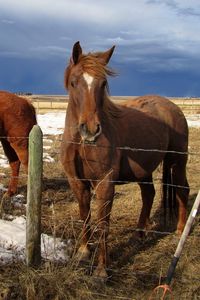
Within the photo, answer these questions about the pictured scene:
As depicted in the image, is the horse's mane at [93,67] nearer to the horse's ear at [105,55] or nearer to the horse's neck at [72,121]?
the horse's ear at [105,55]

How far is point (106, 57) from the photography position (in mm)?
4719

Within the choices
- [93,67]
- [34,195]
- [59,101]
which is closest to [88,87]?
[93,67]

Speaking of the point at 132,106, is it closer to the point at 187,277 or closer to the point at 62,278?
the point at 187,277

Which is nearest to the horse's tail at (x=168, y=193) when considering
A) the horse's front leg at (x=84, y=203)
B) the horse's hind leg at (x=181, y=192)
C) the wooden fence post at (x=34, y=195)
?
the horse's hind leg at (x=181, y=192)

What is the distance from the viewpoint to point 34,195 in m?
3.98

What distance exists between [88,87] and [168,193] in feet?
9.07

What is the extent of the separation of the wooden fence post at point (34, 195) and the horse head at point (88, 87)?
50cm

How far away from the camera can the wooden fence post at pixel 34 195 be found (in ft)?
12.9

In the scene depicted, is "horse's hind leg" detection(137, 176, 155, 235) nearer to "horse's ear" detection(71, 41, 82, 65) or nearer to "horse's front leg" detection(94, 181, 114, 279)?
"horse's front leg" detection(94, 181, 114, 279)

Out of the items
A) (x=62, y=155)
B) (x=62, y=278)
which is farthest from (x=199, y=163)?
(x=62, y=278)

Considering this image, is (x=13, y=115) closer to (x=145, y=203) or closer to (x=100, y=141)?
(x=145, y=203)

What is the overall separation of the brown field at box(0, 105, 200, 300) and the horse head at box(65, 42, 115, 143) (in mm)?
856

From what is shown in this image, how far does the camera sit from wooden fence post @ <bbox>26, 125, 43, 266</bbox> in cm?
393

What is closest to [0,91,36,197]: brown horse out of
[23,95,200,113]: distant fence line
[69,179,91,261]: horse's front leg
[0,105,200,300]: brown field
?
[0,105,200,300]: brown field
